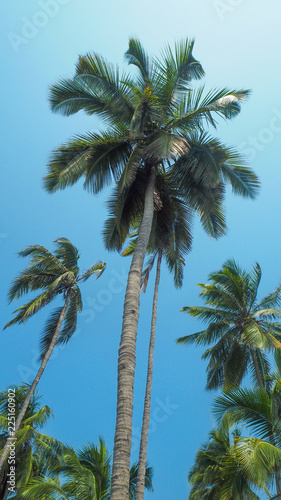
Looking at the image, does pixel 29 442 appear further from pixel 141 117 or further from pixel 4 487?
pixel 141 117

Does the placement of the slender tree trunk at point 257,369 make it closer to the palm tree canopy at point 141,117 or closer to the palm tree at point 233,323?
the palm tree at point 233,323

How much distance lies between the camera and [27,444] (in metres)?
16.6

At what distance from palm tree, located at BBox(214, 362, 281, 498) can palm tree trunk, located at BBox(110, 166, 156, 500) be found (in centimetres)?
366

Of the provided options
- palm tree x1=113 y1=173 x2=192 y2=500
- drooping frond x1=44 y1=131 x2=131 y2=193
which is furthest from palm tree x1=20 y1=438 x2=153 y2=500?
drooping frond x1=44 y1=131 x2=131 y2=193

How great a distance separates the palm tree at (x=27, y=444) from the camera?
15820 millimetres

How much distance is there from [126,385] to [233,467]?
666 centimetres

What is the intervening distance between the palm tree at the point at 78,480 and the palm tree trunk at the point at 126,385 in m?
6.05

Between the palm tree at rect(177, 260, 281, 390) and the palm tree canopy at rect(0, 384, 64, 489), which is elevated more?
the palm tree at rect(177, 260, 281, 390)

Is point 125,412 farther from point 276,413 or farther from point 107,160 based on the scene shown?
point 107,160

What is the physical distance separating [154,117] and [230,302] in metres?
10.5

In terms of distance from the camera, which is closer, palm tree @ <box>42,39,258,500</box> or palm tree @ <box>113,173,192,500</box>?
palm tree @ <box>42,39,258,500</box>

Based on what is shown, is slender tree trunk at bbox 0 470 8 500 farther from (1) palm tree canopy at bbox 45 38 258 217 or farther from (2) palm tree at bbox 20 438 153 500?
(1) palm tree canopy at bbox 45 38 258 217

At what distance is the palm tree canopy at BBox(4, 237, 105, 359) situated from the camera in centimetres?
1877

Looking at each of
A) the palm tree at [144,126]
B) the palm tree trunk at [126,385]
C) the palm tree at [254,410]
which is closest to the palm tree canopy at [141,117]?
the palm tree at [144,126]
